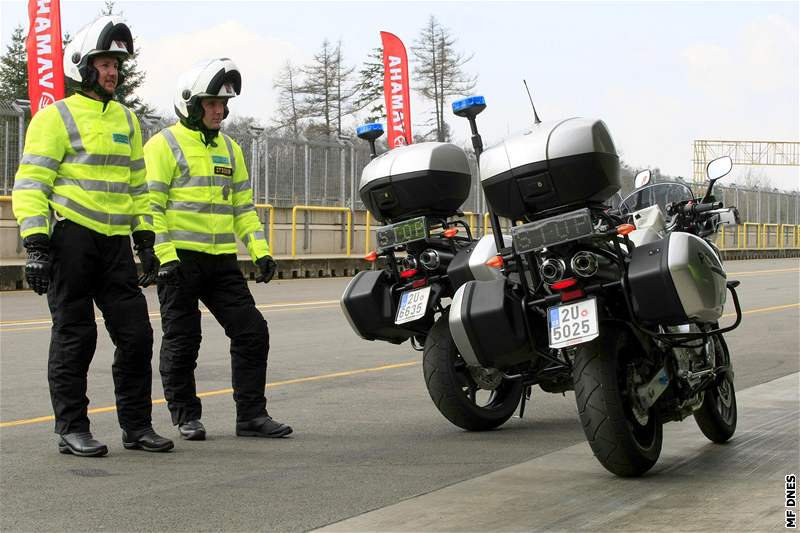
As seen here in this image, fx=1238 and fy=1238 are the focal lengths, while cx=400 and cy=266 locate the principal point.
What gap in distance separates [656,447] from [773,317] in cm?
1146

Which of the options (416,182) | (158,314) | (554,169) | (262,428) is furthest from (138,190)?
(158,314)

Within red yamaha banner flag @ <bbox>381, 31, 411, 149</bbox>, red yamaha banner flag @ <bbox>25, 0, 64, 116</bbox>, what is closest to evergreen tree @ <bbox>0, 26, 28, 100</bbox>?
red yamaha banner flag @ <bbox>381, 31, 411, 149</bbox>

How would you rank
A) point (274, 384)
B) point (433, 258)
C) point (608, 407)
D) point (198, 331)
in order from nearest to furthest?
1. point (608, 407)
2. point (198, 331)
3. point (433, 258)
4. point (274, 384)

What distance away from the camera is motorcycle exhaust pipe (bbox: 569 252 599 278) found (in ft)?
18.8

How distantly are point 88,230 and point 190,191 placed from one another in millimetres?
836

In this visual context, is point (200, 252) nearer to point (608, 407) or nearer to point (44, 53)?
point (608, 407)

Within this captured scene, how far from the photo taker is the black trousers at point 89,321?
6.46 metres

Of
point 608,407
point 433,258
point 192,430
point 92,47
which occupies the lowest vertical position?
point 192,430

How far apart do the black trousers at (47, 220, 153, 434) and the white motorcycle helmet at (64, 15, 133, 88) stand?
0.79 metres

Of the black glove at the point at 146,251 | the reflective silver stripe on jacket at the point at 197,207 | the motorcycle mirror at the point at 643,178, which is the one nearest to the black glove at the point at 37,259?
Answer: the black glove at the point at 146,251

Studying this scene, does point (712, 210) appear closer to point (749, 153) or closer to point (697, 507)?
point (697, 507)

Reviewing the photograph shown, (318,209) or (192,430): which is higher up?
(318,209)

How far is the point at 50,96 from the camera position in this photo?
833 inches

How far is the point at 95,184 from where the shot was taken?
21.5 ft
